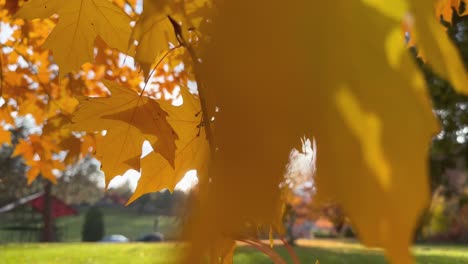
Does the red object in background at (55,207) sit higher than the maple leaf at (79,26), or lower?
higher

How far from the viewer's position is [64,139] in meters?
1.15

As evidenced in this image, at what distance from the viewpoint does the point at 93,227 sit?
492 inches

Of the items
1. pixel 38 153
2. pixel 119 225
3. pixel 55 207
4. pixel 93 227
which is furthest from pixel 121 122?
pixel 119 225

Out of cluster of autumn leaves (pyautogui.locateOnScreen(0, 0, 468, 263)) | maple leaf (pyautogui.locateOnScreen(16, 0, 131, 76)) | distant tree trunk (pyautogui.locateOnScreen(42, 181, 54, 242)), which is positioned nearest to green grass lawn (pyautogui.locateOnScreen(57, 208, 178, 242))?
distant tree trunk (pyautogui.locateOnScreen(42, 181, 54, 242))

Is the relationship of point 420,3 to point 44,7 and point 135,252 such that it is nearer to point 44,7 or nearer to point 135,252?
point 44,7

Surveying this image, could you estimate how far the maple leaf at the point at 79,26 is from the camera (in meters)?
0.42

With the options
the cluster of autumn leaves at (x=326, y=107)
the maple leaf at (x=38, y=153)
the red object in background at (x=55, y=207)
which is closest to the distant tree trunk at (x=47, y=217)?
the red object in background at (x=55, y=207)

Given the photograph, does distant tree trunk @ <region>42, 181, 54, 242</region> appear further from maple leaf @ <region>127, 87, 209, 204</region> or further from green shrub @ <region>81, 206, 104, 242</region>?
maple leaf @ <region>127, 87, 209, 204</region>

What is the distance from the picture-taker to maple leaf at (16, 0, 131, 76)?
418 millimetres

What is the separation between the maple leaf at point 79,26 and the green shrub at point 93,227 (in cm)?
1246

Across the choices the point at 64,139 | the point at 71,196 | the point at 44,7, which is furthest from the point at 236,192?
the point at 71,196

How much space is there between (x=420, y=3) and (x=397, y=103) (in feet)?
0.12

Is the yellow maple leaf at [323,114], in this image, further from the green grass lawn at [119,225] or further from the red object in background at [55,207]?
the green grass lawn at [119,225]

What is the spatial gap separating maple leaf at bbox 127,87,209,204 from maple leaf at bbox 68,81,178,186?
0.4 inches
